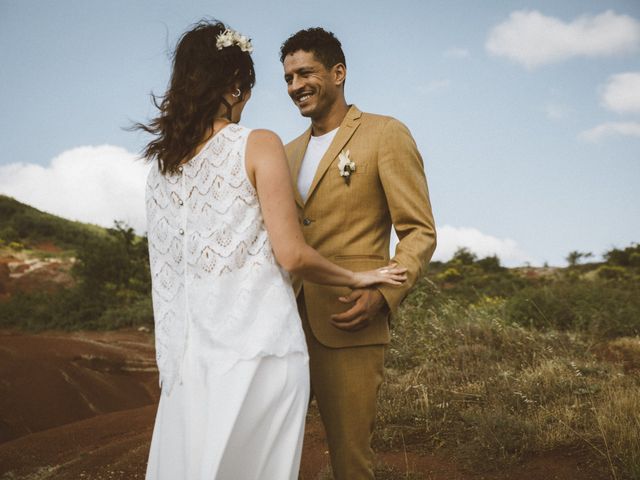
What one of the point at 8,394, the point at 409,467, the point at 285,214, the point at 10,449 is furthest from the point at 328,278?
the point at 8,394

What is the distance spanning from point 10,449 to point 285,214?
519 centimetres

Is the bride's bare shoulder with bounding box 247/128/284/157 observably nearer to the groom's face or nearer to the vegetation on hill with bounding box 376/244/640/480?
the groom's face

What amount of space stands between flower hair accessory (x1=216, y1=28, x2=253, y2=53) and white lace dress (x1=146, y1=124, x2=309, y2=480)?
32 cm

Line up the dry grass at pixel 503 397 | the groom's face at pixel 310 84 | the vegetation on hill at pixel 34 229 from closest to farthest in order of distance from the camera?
the groom's face at pixel 310 84 < the dry grass at pixel 503 397 < the vegetation on hill at pixel 34 229

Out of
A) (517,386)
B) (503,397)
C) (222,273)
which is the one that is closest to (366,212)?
(222,273)

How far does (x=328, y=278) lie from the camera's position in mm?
2131

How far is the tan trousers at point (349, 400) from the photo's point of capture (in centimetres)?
250

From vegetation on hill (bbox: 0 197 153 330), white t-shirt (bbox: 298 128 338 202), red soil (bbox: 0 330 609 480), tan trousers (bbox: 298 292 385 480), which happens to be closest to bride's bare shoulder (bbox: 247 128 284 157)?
white t-shirt (bbox: 298 128 338 202)

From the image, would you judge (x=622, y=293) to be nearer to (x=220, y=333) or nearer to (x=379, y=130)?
(x=379, y=130)

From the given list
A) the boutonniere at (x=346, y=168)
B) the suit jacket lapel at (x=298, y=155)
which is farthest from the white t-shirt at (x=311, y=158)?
the boutonniere at (x=346, y=168)

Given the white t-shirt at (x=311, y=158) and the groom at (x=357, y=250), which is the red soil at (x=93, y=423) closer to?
the groom at (x=357, y=250)

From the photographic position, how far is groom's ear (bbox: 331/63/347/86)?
119 inches

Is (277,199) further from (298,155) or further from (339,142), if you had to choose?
(298,155)

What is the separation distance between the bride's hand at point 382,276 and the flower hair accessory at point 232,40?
939 millimetres
